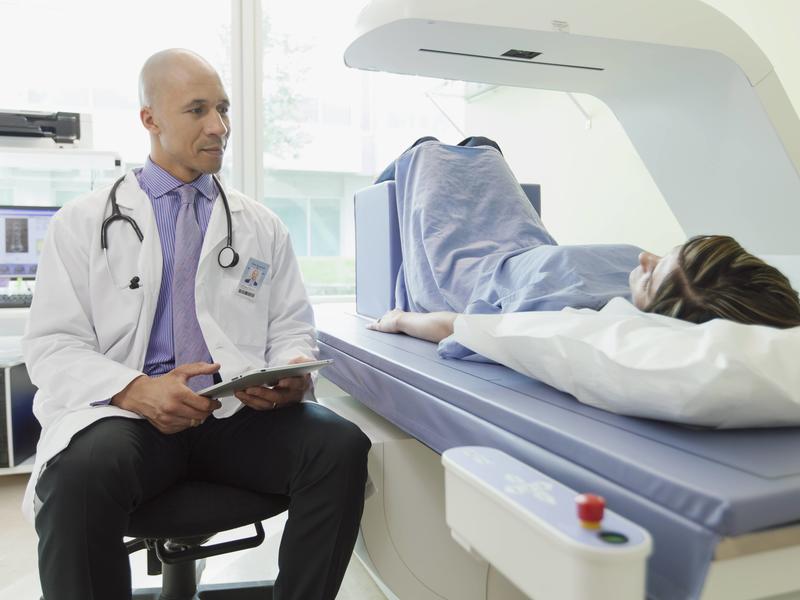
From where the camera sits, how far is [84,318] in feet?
4.39

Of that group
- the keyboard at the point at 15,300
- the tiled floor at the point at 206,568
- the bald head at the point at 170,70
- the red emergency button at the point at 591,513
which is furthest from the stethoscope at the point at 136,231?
the keyboard at the point at 15,300

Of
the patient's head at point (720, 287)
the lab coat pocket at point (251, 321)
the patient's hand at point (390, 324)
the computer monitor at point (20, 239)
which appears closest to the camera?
the patient's head at point (720, 287)

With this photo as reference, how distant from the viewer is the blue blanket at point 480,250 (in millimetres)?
1354

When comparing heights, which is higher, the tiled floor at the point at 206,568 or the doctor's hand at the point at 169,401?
the doctor's hand at the point at 169,401

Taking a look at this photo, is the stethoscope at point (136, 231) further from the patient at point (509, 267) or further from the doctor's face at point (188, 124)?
the patient at point (509, 267)

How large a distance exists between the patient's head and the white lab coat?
2.49 feet

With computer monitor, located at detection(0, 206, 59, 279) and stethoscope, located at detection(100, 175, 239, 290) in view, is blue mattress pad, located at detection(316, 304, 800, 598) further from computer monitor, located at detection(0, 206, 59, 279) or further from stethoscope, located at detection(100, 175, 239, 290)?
computer monitor, located at detection(0, 206, 59, 279)

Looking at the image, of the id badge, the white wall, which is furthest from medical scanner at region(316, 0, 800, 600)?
the white wall

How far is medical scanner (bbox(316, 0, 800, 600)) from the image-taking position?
1.98ft

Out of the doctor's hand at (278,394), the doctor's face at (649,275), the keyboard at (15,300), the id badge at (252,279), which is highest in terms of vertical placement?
the doctor's face at (649,275)

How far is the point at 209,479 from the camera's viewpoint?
133 centimetres

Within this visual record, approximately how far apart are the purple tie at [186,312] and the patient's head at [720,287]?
0.87 m

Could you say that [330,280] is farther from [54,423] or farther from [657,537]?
[657,537]

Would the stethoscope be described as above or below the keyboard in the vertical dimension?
above
